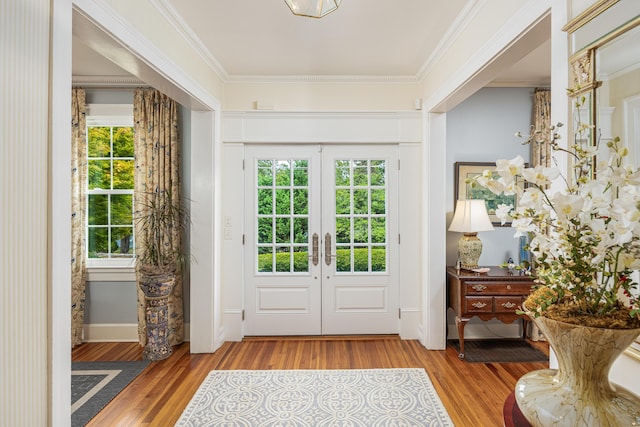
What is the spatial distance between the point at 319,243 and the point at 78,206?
2604 millimetres

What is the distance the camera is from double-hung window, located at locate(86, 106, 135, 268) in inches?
148

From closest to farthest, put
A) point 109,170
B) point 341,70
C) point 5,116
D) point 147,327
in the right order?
point 5,116 < point 147,327 < point 341,70 < point 109,170

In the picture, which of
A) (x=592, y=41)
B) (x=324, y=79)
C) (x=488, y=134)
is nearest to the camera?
(x=592, y=41)

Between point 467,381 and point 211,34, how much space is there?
3638mm

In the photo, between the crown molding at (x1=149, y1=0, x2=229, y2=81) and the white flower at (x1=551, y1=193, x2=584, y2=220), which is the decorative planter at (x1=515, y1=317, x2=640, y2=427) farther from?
the crown molding at (x1=149, y1=0, x2=229, y2=81)

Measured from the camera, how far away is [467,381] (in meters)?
2.86

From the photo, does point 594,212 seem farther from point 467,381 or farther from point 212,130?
point 212,130

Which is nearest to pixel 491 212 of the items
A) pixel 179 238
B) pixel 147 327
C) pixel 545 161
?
pixel 545 161

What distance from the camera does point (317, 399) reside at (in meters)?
2.59

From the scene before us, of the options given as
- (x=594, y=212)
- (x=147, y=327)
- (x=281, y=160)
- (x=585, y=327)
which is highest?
(x=281, y=160)

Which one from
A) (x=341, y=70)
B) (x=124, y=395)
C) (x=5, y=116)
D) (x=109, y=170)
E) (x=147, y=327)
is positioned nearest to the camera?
(x=5, y=116)

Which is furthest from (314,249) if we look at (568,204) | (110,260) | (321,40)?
(568,204)

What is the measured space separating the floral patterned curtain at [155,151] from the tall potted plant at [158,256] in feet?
0.26

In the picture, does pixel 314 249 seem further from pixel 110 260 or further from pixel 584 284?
pixel 584 284
